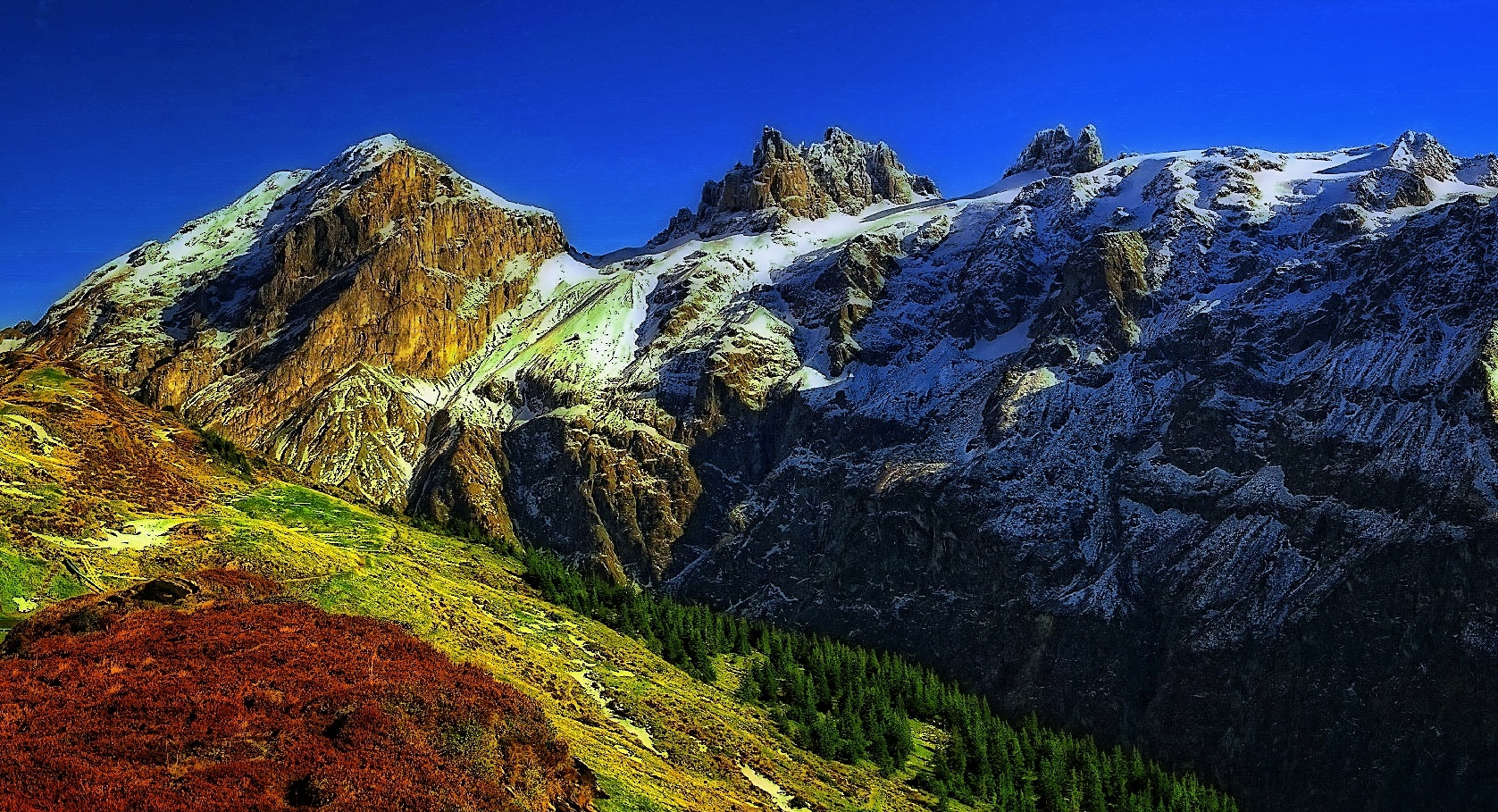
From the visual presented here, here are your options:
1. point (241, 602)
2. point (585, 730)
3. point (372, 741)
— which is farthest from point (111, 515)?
point (372, 741)

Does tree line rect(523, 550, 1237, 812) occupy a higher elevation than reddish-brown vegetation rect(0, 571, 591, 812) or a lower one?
lower

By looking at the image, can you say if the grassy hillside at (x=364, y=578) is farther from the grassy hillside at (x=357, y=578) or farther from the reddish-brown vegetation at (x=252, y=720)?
the reddish-brown vegetation at (x=252, y=720)

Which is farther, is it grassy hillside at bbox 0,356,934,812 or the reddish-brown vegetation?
grassy hillside at bbox 0,356,934,812

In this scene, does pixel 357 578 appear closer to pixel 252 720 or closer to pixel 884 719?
pixel 252 720

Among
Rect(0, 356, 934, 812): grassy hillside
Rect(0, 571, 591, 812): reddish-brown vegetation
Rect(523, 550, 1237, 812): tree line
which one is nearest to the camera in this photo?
Rect(0, 571, 591, 812): reddish-brown vegetation

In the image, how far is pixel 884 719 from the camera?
8931 centimetres

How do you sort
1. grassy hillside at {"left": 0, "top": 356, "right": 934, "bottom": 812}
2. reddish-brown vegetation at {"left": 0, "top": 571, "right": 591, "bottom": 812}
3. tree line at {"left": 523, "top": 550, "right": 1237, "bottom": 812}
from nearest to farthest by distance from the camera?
reddish-brown vegetation at {"left": 0, "top": 571, "right": 591, "bottom": 812}
grassy hillside at {"left": 0, "top": 356, "right": 934, "bottom": 812}
tree line at {"left": 523, "top": 550, "right": 1237, "bottom": 812}

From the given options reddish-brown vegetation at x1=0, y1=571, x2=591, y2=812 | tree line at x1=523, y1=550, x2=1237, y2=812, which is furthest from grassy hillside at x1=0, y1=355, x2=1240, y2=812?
reddish-brown vegetation at x1=0, y1=571, x2=591, y2=812

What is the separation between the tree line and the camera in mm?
76125

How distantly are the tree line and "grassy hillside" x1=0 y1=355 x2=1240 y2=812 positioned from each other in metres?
2.65

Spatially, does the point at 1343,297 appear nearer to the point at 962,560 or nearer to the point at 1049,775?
the point at 962,560

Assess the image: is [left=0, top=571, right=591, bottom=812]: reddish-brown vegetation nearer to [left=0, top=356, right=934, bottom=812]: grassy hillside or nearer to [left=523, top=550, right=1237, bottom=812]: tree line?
[left=0, top=356, right=934, bottom=812]: grassy hillside

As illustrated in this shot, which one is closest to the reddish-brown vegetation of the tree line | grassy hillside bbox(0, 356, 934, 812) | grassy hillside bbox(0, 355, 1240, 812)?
grassy hillside bbox(0, 356, 934, 812)

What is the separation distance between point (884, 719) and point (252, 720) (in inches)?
2700
